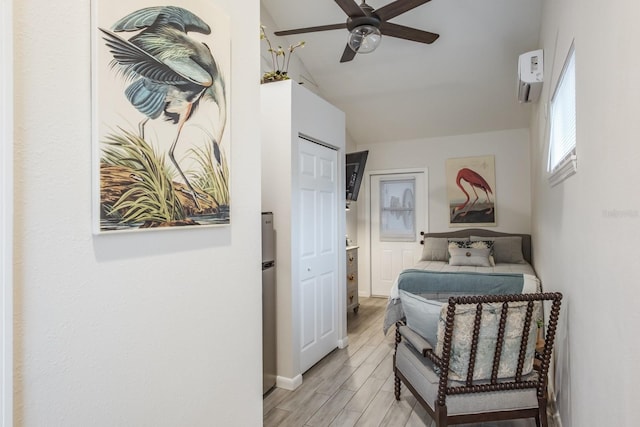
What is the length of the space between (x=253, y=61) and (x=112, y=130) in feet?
2.48

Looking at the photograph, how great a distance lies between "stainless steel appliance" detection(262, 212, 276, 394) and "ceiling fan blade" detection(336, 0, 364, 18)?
1553 millimetres

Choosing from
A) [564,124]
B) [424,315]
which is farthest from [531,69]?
[424,315]

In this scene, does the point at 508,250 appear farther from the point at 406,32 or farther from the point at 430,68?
the point at 406,32

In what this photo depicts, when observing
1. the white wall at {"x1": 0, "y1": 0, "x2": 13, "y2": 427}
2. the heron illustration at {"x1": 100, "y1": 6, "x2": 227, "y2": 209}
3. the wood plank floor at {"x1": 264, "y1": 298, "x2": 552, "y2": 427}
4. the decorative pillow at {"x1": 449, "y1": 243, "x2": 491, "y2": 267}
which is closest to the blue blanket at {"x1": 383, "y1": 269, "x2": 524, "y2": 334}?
the wood plank floor at {"x1": 264, "y1": 298, "x2": 552, "y2": 427}

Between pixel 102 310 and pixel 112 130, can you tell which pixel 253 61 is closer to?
pixel 112 130

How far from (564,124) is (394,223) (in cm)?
400

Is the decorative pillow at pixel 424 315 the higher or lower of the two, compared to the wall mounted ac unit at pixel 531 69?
lower

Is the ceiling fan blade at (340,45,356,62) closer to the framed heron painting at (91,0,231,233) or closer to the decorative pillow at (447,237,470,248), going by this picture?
the framed heron painting at (91,0,231,233)

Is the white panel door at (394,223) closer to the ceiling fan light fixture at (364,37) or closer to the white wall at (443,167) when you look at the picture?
the white wall at (443,167)

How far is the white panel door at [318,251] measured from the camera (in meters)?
3.24

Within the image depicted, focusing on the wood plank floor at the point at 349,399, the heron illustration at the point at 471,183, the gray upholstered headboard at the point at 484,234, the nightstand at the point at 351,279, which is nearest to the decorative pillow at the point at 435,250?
the gray upholstered headboard at the point at 484,234

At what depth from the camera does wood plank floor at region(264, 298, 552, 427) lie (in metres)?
2.49

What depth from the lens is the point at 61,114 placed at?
850mm

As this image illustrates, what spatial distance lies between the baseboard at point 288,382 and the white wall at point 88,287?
1629 millimetres
